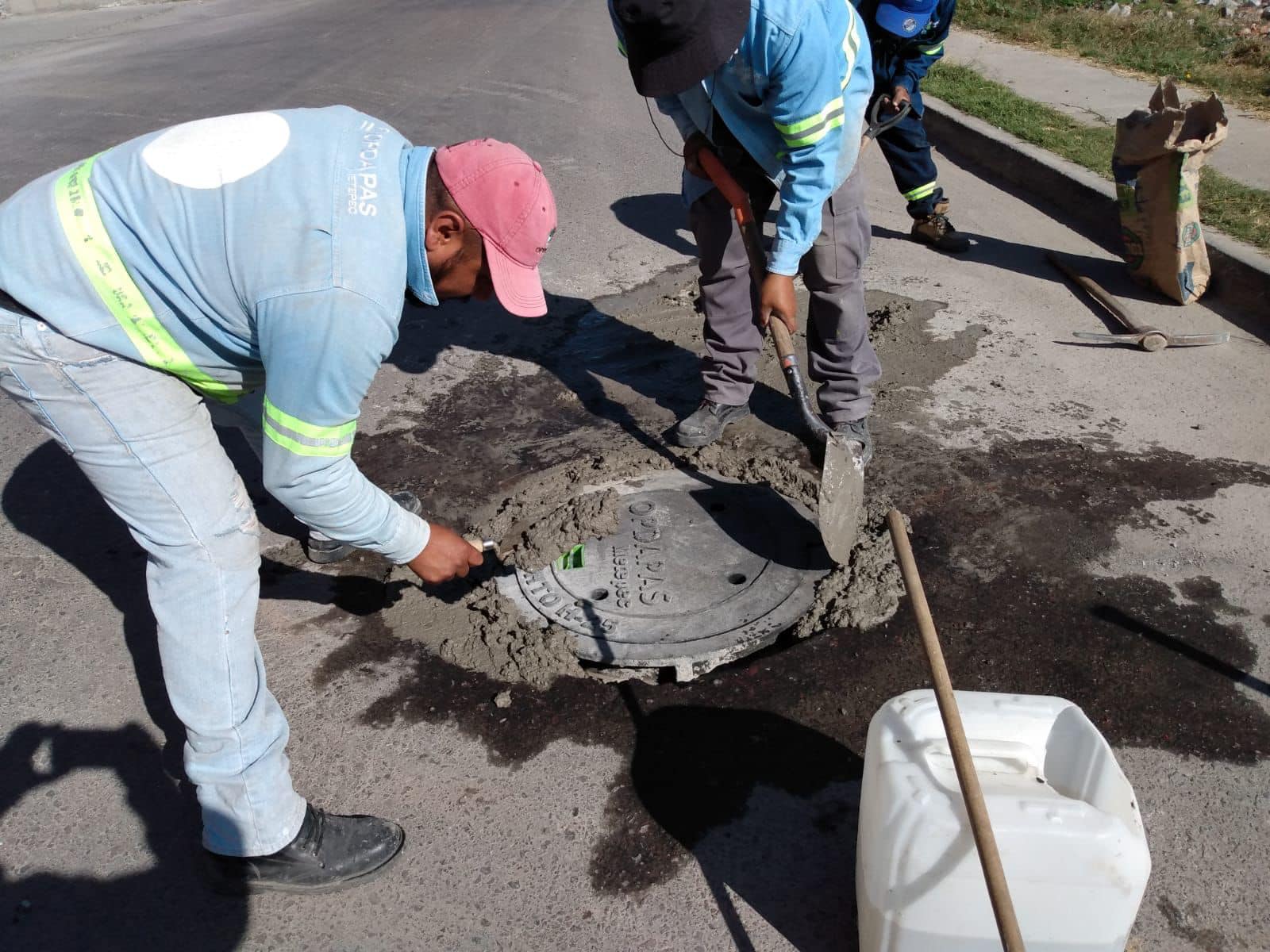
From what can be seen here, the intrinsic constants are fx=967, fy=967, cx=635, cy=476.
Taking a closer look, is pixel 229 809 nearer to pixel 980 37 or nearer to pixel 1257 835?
pixel 1257 835

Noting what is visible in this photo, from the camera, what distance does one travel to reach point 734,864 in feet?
6.80

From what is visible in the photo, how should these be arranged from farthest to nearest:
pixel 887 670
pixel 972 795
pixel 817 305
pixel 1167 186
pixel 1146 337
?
pixel 1167 186 < pixel 1146 337 < pixel 817 305 < pixel 887 670 < pixel 972 795

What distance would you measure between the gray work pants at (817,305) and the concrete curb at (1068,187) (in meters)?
2.21

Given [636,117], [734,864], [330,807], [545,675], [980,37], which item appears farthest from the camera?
[980,37]

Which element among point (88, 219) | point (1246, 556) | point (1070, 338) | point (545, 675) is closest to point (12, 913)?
point (545, 675)

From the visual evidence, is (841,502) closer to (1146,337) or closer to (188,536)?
(188,536)

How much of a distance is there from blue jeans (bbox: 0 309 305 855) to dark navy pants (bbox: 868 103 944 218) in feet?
13.9

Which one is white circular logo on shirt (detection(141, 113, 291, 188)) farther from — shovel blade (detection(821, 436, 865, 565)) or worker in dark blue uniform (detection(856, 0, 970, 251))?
worker in dark blue uniform (detection(856, 0, 970, 251))

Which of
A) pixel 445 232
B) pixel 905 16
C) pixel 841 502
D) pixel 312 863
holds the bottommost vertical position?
pixel 312 863

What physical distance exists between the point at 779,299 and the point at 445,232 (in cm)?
142

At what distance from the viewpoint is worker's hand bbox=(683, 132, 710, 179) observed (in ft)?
10.5

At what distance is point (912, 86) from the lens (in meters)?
4.95

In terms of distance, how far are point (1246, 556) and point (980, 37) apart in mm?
8289

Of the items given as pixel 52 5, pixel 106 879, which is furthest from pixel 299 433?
pixel 52 5
